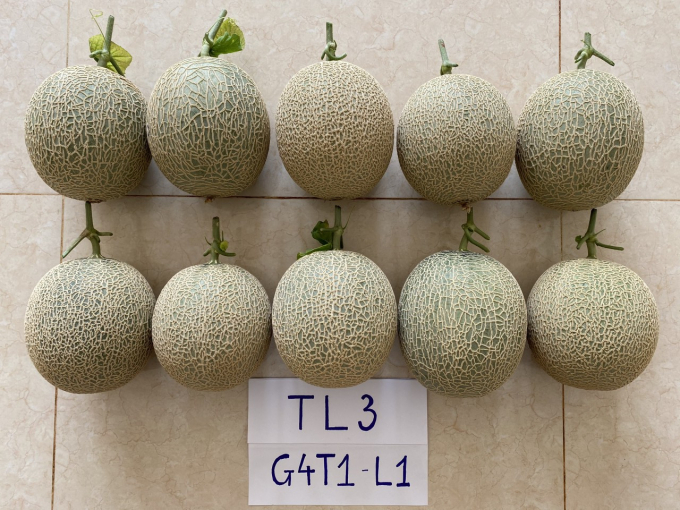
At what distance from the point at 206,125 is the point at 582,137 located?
52 cm

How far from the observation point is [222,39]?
0.73 meters

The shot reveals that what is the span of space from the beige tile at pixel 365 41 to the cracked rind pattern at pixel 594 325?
196mm

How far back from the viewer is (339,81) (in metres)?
0.66

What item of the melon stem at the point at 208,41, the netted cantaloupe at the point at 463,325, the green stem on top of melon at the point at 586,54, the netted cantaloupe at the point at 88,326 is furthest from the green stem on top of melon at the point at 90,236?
the green stem on top of melon at the point at 586,54

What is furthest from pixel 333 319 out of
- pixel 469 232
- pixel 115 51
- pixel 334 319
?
pixel 115 51

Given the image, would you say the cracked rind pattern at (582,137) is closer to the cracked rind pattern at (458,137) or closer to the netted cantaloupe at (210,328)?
the cracked rind pattern at (458,137)

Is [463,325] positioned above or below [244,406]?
above

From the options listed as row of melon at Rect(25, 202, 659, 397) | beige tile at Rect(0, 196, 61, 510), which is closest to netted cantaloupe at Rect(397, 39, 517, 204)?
row of melon at Rect(25, 202, 659, 397)

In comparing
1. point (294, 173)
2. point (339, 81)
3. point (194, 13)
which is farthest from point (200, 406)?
point (194, 13)

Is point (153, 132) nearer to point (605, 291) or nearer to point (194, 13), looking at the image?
point (194, 13)

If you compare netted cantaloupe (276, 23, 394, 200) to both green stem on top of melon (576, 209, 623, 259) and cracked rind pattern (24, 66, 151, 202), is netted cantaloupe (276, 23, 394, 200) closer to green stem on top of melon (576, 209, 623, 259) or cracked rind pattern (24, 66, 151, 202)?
cracked rind pattern (24, 66, 151, 202)

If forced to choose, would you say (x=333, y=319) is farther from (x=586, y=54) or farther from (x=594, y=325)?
(x=586, y=54)

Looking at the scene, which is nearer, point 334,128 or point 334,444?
point 334,128

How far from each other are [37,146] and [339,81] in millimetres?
435
